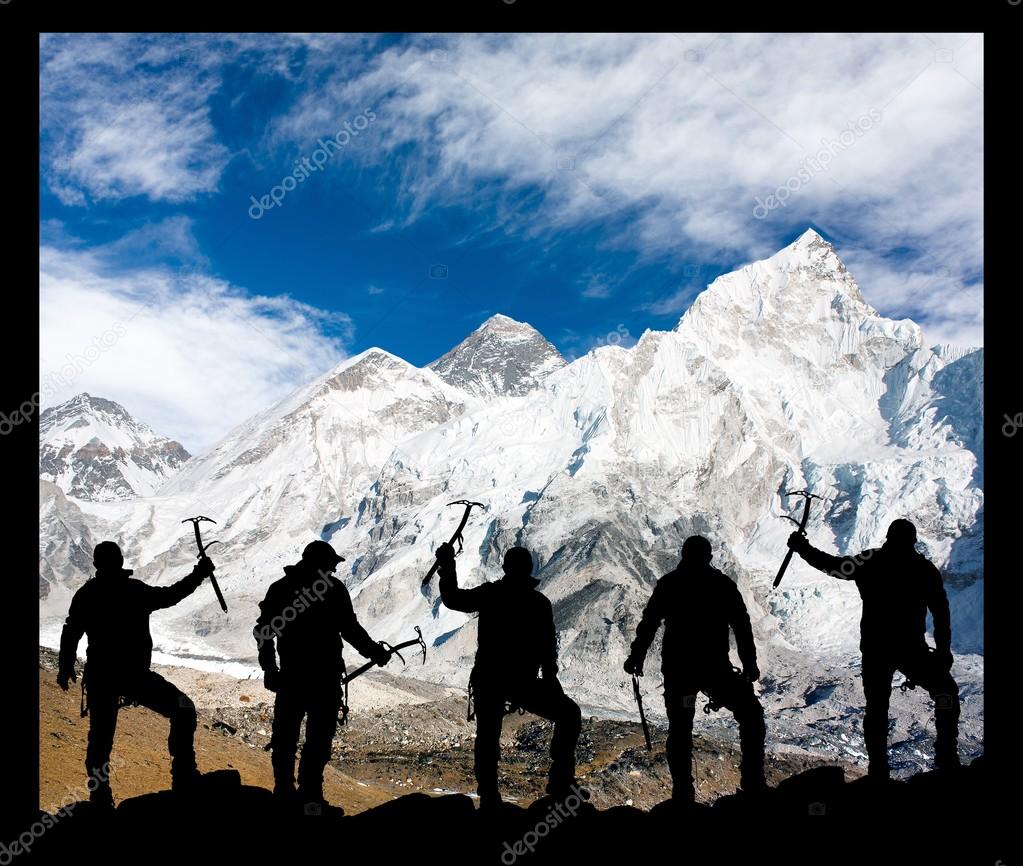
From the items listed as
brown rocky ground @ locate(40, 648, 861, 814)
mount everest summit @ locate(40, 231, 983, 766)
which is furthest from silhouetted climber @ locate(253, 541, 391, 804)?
mount everest summit @ locate(40, 231, 983, 766)

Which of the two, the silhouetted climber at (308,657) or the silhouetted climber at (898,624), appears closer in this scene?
the silhouetted climber at (308,657)

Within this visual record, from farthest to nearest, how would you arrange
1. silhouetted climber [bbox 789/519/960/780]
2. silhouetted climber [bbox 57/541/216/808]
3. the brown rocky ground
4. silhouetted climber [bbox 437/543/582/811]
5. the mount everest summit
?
the mount everest summit, the brown rocky ground, silhouetted climber [bbox 789/519/960/780], silhouetted climber [bbox 57/541/216/808], silhouetted climber [bbox 437/543/582/811]

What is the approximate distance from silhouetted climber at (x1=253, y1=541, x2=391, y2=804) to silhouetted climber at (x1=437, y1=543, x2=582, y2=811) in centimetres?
104

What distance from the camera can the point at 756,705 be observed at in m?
8.03

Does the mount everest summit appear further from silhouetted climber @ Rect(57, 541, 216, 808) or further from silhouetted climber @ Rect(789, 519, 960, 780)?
silhouetted climber @ Rect(57, 541, 216, 808)

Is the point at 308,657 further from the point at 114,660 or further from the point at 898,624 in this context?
the point at 898,624

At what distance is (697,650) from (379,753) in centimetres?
3433

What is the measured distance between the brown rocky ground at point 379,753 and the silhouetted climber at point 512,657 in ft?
24.8

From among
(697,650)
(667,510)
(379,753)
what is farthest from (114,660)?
(667,510)

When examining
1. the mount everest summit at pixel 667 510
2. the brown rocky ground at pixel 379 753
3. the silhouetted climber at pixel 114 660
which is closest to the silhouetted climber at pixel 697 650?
the silhouetted climber at pixel 114 660

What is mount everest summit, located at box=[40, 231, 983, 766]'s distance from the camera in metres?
89.9

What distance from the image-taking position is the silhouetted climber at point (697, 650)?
7.96 metres

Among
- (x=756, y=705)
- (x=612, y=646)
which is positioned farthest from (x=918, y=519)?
(x=756, y=705)

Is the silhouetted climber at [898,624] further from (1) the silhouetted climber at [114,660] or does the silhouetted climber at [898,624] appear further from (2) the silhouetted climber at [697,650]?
(1) the silhouetted climber at [114,660]
